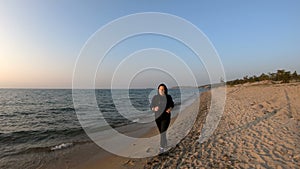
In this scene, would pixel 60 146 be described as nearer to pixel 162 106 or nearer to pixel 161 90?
pixel 162 106

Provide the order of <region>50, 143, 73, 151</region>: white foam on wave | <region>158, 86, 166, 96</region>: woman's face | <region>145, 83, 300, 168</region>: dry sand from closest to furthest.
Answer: <region>145, 83, 300, 168</region>: dry sand → <region>158, 86, 166, 96</region>: woman's face → <region>50, 143, 73, 151</region>: white foam on wave

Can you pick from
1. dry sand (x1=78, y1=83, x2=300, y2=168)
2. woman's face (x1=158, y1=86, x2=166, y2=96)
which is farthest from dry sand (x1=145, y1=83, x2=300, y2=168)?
woman's face (x1=158, y1=86, x2=166, y2=96)

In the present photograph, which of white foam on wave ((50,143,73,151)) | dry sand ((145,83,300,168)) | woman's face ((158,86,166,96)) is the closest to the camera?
dry sand ((145,83,300,168))

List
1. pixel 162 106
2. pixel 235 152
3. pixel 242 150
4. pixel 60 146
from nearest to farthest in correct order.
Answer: pixel 235 152
pixel 242 150
pixel 162 106
pixel 60 146

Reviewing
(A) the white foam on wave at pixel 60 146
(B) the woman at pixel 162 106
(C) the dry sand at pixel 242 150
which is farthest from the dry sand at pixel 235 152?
(A) the white foam on wave at pixel 60 146

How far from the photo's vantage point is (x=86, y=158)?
697 centimetres

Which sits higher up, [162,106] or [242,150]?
[162,106]

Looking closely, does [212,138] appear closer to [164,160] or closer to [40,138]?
[164,160]

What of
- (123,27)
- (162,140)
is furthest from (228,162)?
(123,27)

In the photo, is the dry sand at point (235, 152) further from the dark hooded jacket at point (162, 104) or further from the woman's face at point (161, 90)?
the woman's face at point (161, 90)

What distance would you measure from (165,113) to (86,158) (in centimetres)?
341

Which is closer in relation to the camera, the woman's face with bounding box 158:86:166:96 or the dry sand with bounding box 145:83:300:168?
the dry sand with bounding box 145:83:300:168

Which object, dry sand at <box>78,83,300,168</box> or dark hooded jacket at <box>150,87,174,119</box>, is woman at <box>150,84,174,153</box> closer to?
dark hooded jacket at <box>150,87,174,119</box>

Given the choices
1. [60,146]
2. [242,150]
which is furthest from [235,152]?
[60,146]
